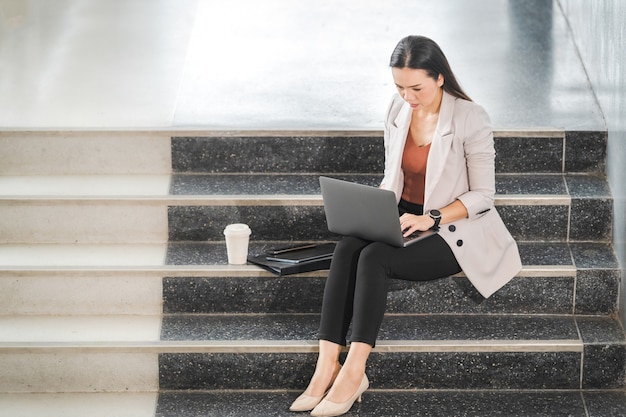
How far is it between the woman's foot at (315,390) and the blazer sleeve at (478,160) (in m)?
0.73

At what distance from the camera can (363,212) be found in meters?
3.65

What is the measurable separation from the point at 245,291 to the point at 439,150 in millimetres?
869

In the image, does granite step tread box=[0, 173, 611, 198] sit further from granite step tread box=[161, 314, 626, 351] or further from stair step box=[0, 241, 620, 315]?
granite step tread box=[161, 314, 626, 351]

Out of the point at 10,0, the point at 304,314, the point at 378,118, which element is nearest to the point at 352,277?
the point at 304,314

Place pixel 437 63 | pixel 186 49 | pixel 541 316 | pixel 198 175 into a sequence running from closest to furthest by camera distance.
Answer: pixel 437 63 → pixel 541 316 → pixel 198 175 → pixel 186 49

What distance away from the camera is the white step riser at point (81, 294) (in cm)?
398

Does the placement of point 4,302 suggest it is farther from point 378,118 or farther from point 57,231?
point 378,118

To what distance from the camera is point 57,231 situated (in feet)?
13.8

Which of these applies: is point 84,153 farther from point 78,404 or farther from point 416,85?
point 416,85

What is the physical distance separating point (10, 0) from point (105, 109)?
4.50ft

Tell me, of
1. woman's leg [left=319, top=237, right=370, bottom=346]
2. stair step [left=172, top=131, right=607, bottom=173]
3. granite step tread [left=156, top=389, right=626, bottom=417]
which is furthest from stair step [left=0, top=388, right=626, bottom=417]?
stair step [left=172, top=131, right=607, bottom=173]

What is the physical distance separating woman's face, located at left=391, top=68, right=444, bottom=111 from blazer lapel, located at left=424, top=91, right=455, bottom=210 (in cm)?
7

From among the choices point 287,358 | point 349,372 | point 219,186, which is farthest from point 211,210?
point 349,372

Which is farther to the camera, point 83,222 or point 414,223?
point 83,222
